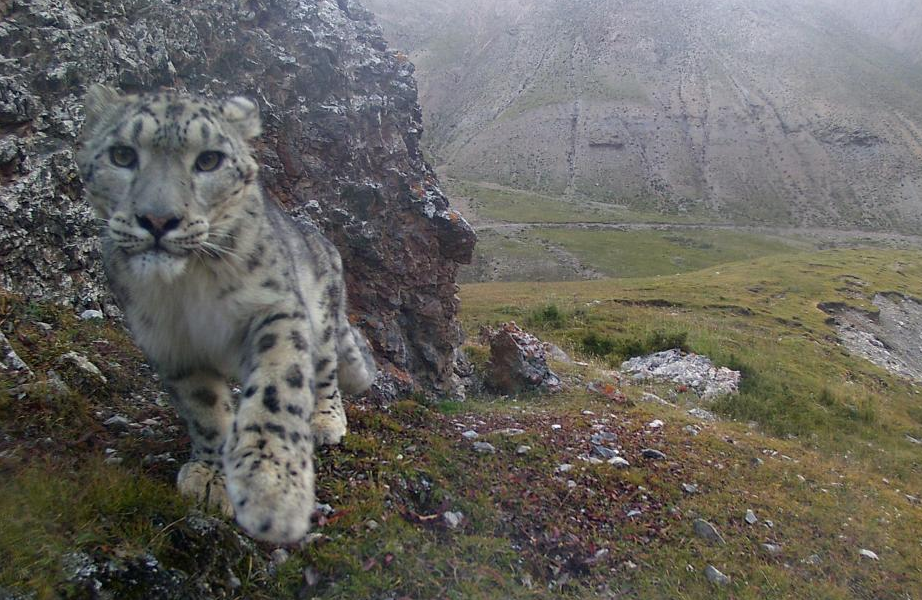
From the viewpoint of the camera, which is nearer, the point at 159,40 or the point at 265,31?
the point at 159,40

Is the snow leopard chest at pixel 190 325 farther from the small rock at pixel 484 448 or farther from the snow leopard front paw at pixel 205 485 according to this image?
the small rock at pixel 484 448

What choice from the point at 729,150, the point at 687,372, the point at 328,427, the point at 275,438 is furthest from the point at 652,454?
the point at 729,150

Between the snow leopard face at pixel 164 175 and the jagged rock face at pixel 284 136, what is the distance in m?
4.59

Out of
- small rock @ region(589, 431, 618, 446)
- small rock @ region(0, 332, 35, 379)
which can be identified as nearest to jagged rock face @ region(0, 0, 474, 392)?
small rock @ region(0, 332, 35, 379)

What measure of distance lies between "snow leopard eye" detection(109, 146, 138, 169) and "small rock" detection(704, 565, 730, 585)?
810 centimetres

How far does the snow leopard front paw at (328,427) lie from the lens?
743 centimetres

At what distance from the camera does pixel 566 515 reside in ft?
28.2

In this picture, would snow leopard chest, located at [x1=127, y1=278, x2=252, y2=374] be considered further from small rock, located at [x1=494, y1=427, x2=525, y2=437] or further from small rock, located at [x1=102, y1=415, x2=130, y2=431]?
small rock, located at [x1=494, y1=427, x2=525, y2=437]

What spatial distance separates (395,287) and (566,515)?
8.42 m

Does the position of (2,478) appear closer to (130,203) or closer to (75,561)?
(75,561)

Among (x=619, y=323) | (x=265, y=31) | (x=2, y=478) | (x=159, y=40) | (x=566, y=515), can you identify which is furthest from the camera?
(x=619, y=323)

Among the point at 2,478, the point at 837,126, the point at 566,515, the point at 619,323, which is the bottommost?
the point at 619,323

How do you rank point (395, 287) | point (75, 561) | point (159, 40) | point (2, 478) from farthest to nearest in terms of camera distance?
point (395, 287)
point (159, 40)
point (2, 478)
point (75, 561)

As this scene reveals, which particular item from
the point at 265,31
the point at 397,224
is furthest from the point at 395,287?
the point at 265,31
